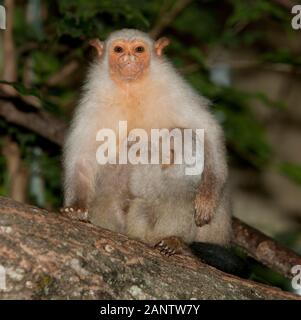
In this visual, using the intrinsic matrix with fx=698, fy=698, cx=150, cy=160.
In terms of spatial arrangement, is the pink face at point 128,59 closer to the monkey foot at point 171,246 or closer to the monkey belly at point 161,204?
the monkey belly at point 161,204

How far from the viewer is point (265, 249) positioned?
22.1 ft

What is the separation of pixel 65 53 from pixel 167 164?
373 cm

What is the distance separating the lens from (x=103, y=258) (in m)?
4.56

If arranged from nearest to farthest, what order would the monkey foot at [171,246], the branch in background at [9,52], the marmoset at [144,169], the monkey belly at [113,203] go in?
the monkey foot at [171,246] → the marmoset at [144,169] → the monkey belly at [113,203] → the branch in background at [9,52]

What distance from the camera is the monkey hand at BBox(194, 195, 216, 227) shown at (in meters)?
5.70

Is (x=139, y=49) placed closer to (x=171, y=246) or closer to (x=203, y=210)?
(x=203, y=210)

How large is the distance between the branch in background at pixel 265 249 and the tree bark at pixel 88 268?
5.20 ft

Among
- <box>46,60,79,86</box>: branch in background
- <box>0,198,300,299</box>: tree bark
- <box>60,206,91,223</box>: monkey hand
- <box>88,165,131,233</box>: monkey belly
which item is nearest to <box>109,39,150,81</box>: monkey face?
<box>88,165,131,233</box>: monkey belly

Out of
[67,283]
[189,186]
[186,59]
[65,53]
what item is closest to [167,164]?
[189,186]

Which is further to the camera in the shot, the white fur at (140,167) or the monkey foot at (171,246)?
the white fur at (140,167)

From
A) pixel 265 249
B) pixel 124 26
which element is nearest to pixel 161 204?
pixel 265 249

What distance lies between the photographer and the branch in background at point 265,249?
657cm

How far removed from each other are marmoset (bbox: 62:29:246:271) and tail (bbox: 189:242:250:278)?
38 mm

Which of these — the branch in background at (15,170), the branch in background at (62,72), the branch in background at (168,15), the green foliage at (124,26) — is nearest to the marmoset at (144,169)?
the green foliage at (124,26)
